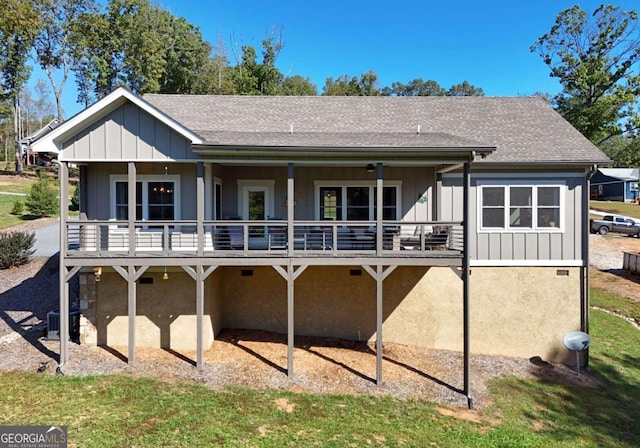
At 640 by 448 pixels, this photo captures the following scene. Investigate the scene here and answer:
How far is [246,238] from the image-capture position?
384 inches

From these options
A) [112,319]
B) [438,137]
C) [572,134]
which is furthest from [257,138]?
[572,134]

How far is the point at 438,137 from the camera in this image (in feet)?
36.6

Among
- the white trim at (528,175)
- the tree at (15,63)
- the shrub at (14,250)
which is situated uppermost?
the tree at (15,63)

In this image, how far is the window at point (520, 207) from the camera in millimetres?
11430

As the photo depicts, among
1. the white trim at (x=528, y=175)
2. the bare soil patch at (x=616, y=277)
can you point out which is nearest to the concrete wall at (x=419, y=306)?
the white trim at (x=528, y=175)

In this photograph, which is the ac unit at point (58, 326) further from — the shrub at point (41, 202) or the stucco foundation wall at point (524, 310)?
the shrub at point (41, 202)

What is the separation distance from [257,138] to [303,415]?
657 centimetres

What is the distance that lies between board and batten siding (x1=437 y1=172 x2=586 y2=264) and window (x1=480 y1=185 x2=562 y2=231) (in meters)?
0.15

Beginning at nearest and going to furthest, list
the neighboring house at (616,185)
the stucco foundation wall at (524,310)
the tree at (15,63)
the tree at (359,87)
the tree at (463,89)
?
the stucco foundation wall at (524,310) < the tree at (15,63) < the tree at (359,87) < the neighboring house at (616,185) < the tree at (463,89)

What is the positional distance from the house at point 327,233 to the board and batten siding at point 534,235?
4 centimetres

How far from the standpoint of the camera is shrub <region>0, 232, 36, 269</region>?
57.6 ft

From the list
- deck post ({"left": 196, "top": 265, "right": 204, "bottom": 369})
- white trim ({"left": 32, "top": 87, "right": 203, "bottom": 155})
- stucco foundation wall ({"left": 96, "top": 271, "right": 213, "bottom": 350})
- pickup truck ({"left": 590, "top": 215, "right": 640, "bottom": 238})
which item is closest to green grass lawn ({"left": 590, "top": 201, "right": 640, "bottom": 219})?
pickup truck ({"left": 590, "top": 215, "right": 640, "bottom": 238})

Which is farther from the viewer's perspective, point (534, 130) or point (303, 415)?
point (534, 130)

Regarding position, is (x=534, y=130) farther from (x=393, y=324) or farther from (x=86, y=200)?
(x=86, y=200)
